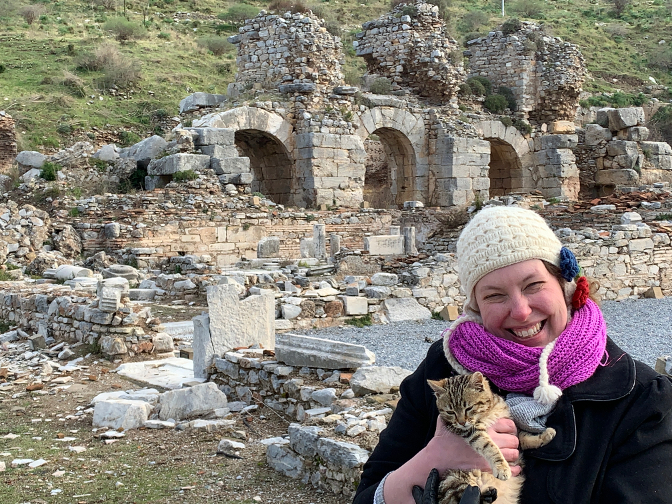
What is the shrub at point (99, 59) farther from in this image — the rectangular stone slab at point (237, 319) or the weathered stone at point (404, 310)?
the rectangular stone slab at point (237, 319)

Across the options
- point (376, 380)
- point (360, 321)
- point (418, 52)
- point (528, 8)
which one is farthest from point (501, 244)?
point (528, 8)

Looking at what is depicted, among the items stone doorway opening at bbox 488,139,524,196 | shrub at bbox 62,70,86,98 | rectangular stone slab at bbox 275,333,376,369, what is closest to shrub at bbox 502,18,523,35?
stone doorway opening at bbox 488,139,524,196

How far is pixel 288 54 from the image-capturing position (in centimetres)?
2048

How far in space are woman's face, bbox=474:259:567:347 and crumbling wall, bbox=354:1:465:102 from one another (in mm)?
→ 21424

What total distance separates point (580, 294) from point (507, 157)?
23224 millimetres

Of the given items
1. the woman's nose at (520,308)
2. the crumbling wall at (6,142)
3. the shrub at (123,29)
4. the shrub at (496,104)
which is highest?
the shrub at (123,29)

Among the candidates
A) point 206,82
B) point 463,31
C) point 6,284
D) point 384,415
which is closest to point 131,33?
point 206,82

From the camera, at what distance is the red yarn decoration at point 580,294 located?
2.16 m

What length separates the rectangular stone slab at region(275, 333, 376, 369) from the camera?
20.0 ft

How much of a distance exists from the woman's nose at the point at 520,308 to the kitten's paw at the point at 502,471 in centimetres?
43

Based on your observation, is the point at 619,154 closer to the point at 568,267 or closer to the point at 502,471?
the point at 568,267

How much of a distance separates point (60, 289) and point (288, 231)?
7957 millimetres

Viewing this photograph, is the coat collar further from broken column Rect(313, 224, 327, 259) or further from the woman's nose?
broken column Rect(313, 224, 327, 259)

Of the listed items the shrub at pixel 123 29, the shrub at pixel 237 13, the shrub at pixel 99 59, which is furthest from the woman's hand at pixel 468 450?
the shrub at pixel 237 13
